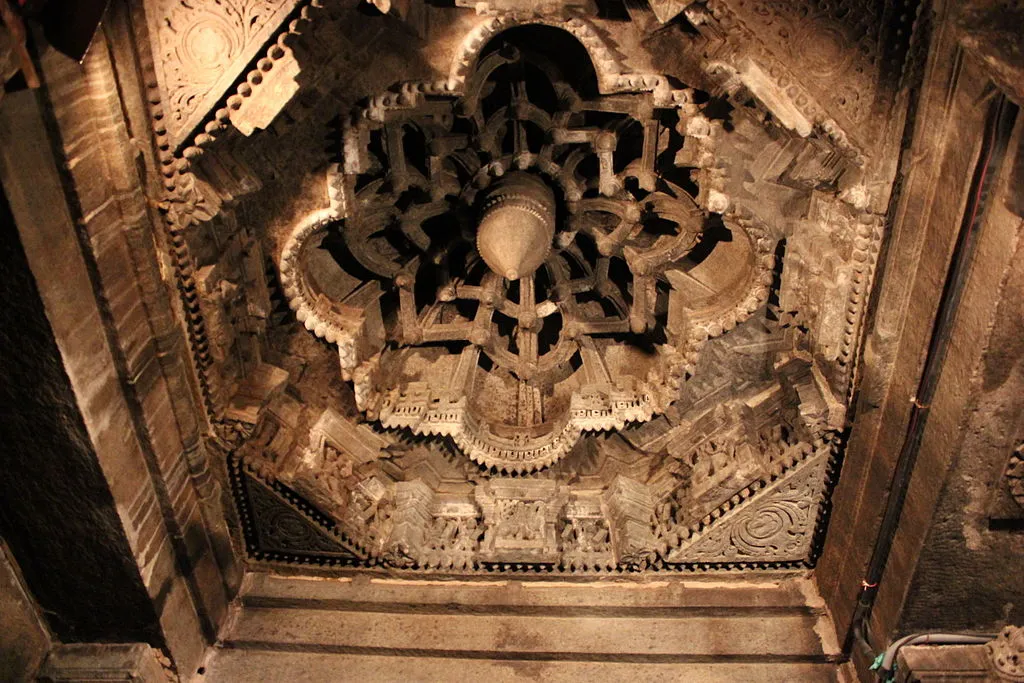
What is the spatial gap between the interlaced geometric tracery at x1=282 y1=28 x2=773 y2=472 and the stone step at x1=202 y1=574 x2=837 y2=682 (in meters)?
0.80

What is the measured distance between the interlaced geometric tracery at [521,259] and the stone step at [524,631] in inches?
31.5

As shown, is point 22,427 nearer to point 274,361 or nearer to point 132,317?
point 132,317

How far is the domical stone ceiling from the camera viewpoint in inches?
136

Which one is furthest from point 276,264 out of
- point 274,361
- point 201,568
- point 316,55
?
point 201,568

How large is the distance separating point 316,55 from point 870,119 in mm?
2054

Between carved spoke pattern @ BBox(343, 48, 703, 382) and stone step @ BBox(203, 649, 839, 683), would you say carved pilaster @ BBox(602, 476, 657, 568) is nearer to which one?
stone step @ BBox(203, 649, 839, 683)

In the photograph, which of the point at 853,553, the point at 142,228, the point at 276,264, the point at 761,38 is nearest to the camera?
the point at 761,38

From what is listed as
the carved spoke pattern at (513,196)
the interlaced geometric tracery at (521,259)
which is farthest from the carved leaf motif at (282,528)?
the carved spoke pattern at (513,196)

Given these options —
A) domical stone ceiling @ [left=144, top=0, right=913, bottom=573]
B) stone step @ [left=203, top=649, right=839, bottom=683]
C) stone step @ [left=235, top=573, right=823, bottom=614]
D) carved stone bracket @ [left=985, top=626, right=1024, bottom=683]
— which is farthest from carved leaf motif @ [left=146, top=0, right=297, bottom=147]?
carved stone bracket @ [left=985, top=626, right=1024, bottom=683]

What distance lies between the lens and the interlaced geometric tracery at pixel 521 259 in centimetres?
387

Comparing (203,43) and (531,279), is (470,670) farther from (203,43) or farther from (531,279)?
(203,43)

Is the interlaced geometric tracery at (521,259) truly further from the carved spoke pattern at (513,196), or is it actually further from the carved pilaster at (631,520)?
the carved pilaster at (631,520)

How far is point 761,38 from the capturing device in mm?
3326

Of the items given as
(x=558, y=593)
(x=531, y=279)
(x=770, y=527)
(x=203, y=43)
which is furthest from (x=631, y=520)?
(x=203, y=43)
